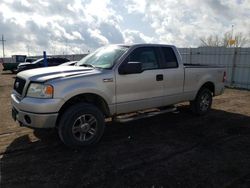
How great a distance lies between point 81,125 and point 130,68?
1.39m

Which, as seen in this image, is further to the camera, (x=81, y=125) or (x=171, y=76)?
(x=171, y=76)

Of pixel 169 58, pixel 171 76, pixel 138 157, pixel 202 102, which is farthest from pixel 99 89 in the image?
pixel 202 102

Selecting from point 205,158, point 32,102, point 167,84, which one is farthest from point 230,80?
point 32,102

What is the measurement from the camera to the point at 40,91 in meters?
4.17

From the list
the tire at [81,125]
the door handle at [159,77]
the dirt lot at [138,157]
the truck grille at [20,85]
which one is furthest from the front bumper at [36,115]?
the door handle at [159,77]

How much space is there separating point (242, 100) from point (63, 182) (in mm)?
8195

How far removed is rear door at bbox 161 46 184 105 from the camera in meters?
5.79

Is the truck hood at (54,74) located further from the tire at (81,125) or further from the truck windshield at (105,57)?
the tire at (81,125)

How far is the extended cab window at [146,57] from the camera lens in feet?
17.3

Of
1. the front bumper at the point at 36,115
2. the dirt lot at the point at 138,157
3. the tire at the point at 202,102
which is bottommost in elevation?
the dirt lot at the point at 138,157

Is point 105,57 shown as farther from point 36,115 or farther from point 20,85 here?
point 36,115

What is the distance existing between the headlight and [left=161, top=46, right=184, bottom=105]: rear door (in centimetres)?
263

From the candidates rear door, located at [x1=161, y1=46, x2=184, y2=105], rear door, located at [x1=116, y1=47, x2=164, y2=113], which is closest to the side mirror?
rear door, located at [x1=116, y1=47, x2=164, y2=113]

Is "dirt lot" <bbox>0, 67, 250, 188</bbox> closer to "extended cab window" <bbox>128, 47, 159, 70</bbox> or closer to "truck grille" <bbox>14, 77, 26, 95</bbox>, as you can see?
"truck grille" <bbox>14, 77, 26, 95</bbox>
